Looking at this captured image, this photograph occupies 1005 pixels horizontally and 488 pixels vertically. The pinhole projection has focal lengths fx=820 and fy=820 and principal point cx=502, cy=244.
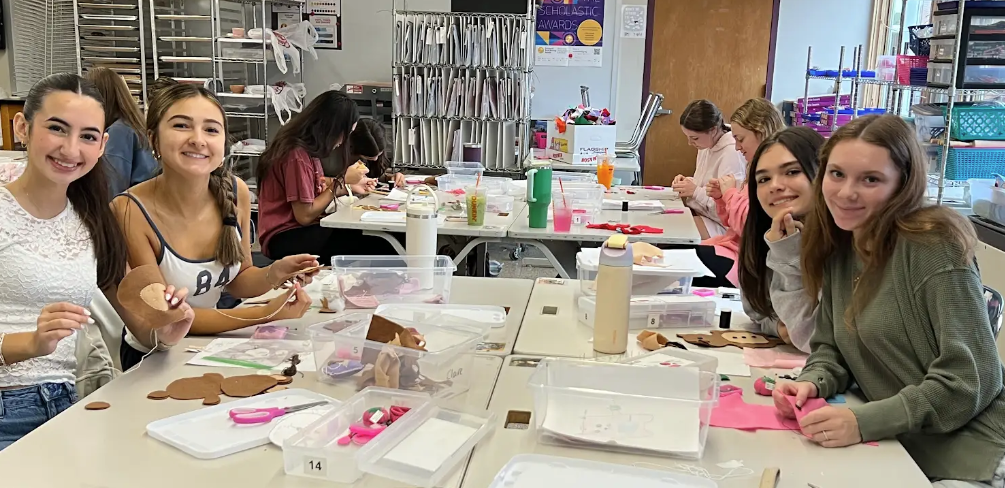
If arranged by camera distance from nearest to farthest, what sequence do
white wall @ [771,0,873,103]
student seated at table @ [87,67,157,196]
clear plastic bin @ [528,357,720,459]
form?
clear plastic bin @ [528,357,720,459]
student seated at table @ [87,67,157,196]
white wall @ [771,0,873,103]

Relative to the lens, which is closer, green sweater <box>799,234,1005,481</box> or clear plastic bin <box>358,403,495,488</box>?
clear plastic bin <box>358,403,495,488</box>

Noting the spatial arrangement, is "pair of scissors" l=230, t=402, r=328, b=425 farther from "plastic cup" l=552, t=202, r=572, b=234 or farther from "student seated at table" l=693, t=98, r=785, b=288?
"student seated at table" l=693, t=98, r=785, b=288

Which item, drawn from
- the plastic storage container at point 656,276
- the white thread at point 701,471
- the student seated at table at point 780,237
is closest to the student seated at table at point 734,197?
the plastic storage container at point 656,276

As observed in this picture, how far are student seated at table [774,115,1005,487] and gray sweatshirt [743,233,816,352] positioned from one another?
0.42 ft

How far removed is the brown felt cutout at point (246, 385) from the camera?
61.2 inches

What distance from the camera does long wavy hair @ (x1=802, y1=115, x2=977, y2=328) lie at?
1.52 m

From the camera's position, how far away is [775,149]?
2102 mm

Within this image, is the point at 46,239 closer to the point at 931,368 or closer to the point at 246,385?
the point at 246,385

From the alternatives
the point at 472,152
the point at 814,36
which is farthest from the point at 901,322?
the point at 814,36

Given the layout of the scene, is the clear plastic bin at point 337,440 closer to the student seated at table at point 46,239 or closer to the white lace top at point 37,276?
the student seated at table at point 46,239

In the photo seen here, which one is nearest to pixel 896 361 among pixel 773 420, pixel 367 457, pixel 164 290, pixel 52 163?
pixel 773 420

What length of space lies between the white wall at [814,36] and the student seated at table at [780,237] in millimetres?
4863

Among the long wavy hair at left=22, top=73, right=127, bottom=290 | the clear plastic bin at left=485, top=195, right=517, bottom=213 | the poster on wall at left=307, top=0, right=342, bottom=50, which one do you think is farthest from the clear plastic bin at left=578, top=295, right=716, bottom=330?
the poster on wall at left=307, top=0, right=342, bottom=50

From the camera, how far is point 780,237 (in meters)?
1.91
